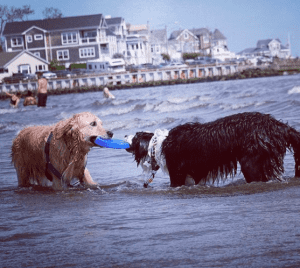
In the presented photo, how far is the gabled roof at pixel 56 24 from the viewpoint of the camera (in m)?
94.8

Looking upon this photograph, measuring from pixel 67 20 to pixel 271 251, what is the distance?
95.3 meters

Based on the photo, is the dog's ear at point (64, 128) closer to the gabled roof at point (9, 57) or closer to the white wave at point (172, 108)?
the white wave at point (172, 108)

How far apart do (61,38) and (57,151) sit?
9157cm

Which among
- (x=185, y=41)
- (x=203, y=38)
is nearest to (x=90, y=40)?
(x=185, y=41)

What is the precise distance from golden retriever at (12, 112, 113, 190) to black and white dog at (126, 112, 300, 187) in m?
0.67

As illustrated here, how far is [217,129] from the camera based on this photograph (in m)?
5.66

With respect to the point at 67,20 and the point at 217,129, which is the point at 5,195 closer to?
the point at 217,129

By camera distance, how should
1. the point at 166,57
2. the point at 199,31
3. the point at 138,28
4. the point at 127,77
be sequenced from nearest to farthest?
the point at 127,77
the point at 166,57
the point at 138,28
the point at 199,31

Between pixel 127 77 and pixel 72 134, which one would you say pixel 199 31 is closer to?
pixel 127 77

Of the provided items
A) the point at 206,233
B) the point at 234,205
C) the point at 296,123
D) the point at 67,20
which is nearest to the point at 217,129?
the point at 234,205

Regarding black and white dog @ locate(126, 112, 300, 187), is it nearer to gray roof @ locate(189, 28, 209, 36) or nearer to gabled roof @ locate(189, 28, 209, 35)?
gray roof @ locate(189, 28, 209, 36)

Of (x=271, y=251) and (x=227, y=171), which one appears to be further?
(x=227, y=171)

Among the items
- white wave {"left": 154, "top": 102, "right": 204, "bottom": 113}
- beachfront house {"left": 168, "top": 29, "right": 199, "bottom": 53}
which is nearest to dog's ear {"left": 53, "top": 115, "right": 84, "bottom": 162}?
white wave {"left": 154, "top": 102, "right": 204, "bottom": 113}

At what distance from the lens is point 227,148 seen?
18.5 ft
